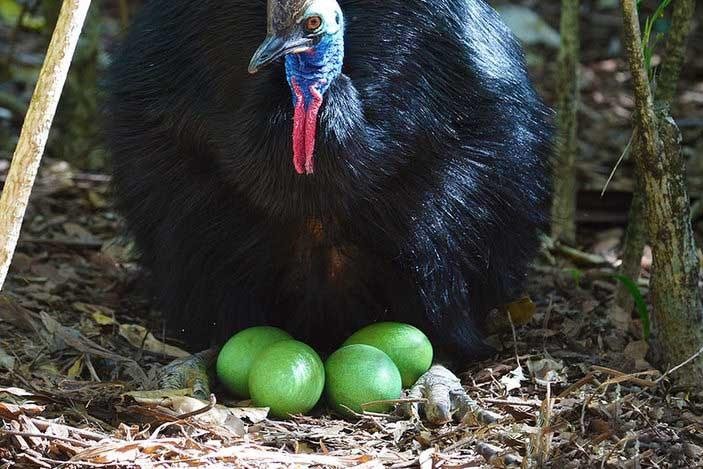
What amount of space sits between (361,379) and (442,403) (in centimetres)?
22

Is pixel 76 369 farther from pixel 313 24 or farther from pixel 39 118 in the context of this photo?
pixel 313 24

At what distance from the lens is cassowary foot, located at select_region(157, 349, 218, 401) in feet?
11.4

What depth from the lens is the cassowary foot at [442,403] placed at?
3.24 meters

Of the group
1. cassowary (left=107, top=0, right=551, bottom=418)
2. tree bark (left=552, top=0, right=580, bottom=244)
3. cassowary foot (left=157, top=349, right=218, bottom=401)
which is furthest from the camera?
tree bark (left=552, top=0, right=580, bottom=244)

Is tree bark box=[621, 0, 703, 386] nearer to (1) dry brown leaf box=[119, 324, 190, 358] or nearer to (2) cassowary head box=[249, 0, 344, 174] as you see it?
(2) cassowary head box=[249, 0, 344, 174]

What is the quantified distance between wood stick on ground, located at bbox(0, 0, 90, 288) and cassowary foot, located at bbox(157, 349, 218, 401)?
32.6 inches

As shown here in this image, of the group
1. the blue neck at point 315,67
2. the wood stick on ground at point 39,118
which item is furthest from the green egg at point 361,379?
the wood stick on ground at point 39,118

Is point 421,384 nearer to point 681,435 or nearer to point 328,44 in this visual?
point 681,435

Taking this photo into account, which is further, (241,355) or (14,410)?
(241,355)

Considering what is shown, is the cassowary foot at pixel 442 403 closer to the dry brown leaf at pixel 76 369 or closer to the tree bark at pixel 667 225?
the tree bark at pixel 667 225

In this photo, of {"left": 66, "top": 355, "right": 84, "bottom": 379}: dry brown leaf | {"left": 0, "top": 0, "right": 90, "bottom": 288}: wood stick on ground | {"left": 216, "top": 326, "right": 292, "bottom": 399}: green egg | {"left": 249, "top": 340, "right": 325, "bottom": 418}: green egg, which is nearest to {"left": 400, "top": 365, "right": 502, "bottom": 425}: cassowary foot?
{"left": 249, "top": 340, "right": 325, "bottom": 418}: green egg

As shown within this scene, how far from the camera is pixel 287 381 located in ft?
10.7

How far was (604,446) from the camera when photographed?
9.68ft

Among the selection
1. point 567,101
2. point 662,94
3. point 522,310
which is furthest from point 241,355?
point 567,101
